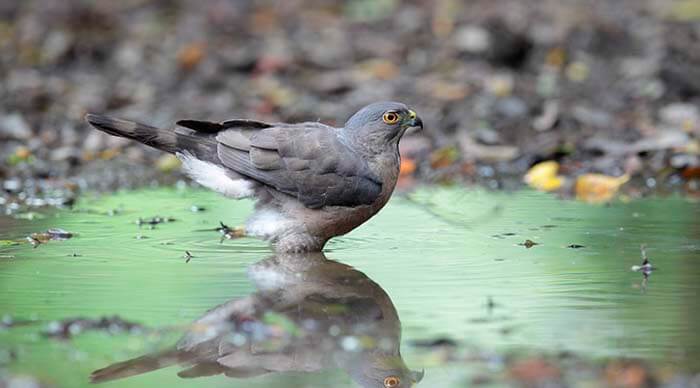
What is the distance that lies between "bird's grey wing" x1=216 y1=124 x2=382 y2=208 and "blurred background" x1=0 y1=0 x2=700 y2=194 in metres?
2.62

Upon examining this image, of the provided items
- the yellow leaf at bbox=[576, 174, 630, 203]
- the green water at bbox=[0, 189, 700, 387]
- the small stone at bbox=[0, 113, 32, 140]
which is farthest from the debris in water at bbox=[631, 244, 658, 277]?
the small stone at bbox=[0, 113, 32, 140]

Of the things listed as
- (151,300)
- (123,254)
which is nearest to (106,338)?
(151,300)

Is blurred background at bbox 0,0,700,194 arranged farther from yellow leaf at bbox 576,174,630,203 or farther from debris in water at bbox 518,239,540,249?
debris in water at bbox 518,239,540,249

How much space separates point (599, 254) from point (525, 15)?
7357 millimetres

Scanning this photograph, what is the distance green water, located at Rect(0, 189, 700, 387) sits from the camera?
4.26 meters

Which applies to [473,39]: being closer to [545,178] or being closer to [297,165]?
[545,178]

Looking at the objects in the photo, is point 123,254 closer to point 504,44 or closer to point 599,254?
point 599,254

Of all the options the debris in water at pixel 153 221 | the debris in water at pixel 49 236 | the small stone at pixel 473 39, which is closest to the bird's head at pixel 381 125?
the debris in water at pixel 153 221

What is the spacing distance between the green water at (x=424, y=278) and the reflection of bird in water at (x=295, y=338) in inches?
2.5

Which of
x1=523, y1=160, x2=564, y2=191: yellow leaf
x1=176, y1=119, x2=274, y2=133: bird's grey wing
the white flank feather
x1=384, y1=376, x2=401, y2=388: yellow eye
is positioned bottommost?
x1=384, y1=376, x2=401, y2=388: yellow eye

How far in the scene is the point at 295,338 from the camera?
4441 millimetres

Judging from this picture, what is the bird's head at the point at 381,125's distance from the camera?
695cm

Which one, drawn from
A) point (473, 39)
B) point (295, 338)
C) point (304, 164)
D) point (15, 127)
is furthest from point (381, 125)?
point (473, 39)

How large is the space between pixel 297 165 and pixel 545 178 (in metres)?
2.97
